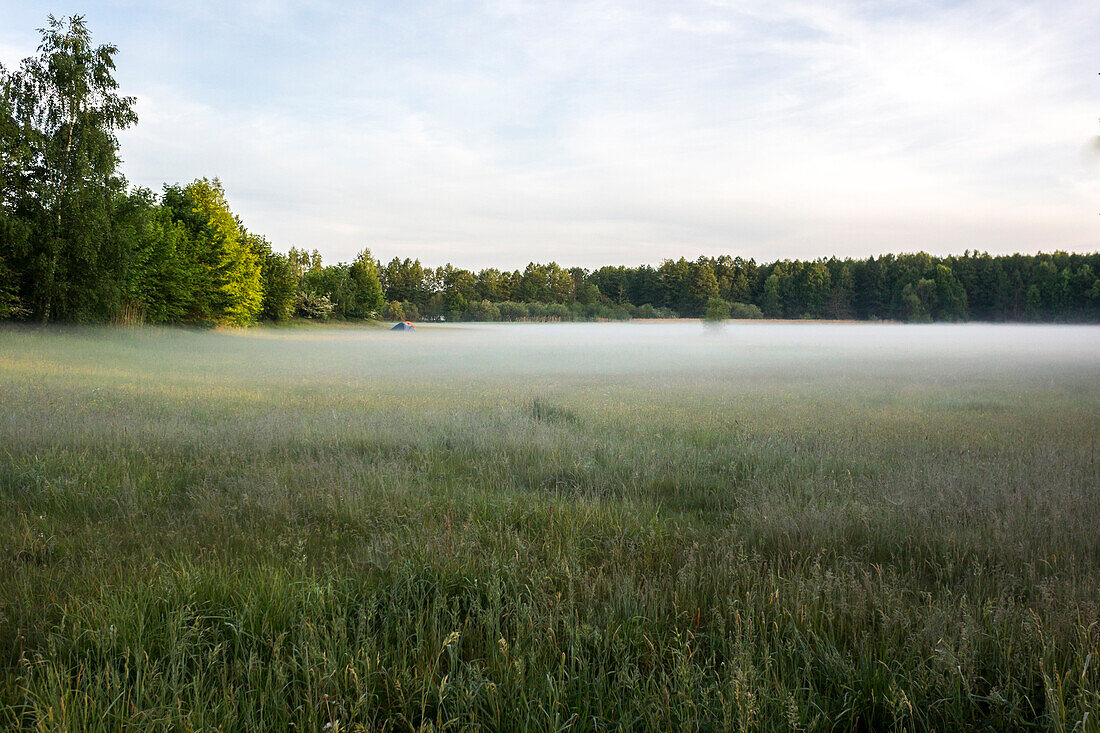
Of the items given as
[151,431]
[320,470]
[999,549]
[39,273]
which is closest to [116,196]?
[39,273]

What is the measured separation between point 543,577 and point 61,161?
42773mm

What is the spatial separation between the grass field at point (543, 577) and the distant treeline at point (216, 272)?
32.6m

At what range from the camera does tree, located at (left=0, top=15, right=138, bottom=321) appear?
106 feet

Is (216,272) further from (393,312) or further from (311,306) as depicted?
(393,312)

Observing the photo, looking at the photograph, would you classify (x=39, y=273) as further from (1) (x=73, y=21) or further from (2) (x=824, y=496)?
(2) (x=824, y=496)

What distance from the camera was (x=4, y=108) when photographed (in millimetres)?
31781

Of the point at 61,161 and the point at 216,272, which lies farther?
the point at 216,272

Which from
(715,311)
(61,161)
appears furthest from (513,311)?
(61,161)

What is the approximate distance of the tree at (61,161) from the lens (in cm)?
3222

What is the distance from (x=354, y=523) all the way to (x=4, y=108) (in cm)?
4282

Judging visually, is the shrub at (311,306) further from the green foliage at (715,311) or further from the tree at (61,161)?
the green foliage at (715,311)

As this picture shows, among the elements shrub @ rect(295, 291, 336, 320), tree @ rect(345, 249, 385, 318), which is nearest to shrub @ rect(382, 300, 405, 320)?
tree @ rect(345, 249, 385, 318)

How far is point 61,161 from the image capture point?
3262 centimetres

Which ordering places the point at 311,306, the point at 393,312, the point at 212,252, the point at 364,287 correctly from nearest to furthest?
the point at 212,252
the point at 311,306
the point at 364,287
the point at 393,312
